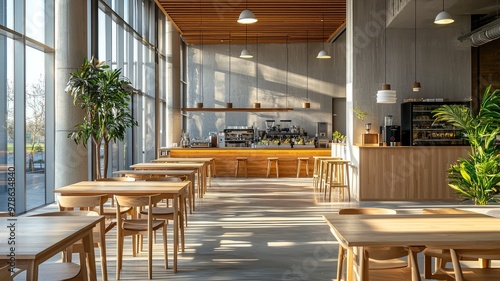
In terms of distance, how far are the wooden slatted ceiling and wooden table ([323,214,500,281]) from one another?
353 inches

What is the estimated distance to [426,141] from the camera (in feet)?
33.6

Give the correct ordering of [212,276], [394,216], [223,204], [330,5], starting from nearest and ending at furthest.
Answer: [394,216], [212,276], [223,204], [330,5]

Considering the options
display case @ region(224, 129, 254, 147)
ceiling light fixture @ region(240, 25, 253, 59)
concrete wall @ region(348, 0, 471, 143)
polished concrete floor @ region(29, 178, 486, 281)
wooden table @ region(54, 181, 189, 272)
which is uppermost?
ceiling light fixture @ region(240, 25, 253, 59)

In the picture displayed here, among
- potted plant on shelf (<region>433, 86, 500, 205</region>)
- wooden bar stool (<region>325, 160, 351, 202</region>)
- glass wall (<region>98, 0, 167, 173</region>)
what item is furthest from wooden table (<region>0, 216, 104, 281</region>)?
glass wall (<region>98, 0, 167, 173</region>)

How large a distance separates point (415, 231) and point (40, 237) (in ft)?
6.05

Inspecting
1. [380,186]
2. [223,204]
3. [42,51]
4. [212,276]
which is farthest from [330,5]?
[212,276]

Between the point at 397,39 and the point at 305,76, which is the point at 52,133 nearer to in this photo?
the point at 397,39

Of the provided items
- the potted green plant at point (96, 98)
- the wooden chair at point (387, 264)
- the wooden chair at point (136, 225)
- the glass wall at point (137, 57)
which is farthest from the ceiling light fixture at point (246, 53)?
the wooden chair at point (387, 264)

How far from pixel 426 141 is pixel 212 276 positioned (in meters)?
6.90

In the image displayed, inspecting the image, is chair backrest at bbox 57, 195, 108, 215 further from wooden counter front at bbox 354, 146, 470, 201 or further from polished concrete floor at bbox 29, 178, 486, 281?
wooden counter front at bbox 354, 146, 470, 201

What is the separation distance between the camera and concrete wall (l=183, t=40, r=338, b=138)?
1830 cm

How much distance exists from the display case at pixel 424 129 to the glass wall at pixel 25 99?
599cm

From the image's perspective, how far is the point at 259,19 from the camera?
13.7 m

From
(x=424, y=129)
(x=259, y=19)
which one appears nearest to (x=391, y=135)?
(x=424, y=129)
